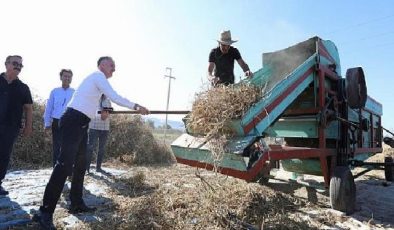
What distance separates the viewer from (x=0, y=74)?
550 centimetres

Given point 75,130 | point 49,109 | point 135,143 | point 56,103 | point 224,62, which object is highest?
point 224,62

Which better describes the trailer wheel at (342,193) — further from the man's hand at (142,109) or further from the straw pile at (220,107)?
the man's hand at (142,109)

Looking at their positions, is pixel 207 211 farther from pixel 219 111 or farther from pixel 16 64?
pixel 16 64

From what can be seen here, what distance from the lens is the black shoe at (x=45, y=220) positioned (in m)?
3.73

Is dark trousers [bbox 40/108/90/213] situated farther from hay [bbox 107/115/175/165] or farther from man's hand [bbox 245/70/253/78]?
hay [bbox 107/115/175/165]

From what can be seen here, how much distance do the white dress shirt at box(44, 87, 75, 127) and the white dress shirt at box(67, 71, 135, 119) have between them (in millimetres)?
2517

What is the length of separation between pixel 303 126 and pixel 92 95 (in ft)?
10.8

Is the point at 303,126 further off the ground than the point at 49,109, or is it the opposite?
the point at 49,109

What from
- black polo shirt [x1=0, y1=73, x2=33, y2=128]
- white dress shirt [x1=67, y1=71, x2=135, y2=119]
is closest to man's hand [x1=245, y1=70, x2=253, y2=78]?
white dress shirt [x1=67, y1=71, x2=135, y2=119]

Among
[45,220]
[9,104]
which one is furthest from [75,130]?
[9,104]

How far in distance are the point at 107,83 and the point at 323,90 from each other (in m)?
3.12

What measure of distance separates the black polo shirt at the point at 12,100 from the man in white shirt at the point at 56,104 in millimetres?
973

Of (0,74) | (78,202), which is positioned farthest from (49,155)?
(78,202)

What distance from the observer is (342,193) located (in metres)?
4.79
